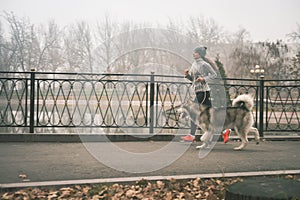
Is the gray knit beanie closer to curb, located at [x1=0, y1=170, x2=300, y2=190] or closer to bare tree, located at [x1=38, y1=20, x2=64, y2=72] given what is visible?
curb, located at [x1=0, y1=170, x2=300, y2=190]

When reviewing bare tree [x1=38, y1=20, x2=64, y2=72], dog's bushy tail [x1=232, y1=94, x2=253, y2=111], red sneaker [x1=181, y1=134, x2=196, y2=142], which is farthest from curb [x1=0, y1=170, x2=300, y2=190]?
bare tree [x1=38, y1=20, x2=64, y2=72]

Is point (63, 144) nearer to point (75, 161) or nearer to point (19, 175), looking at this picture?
point (75, 161)

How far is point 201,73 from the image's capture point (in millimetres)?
6766

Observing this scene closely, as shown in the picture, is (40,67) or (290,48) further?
(290,48)

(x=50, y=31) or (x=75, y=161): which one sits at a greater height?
(x=50, y=31)

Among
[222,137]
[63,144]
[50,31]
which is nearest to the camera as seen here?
[63,144]

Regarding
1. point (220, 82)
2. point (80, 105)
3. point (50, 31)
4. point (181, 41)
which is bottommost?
point (80, 105)

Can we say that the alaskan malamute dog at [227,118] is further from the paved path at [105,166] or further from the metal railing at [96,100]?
the metal railing at [96,100]

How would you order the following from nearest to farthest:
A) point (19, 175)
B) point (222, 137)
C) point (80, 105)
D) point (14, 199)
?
point (14, 199)
point (19, 175)
point (222, 137)
point (80, 105)

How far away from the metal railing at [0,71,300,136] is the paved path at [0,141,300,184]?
3.13 feet

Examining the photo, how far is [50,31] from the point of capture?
104 feet

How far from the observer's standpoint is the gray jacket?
22.1 feet

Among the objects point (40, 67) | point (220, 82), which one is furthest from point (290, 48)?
point (220, 82)

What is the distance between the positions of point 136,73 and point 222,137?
92.3 inches
